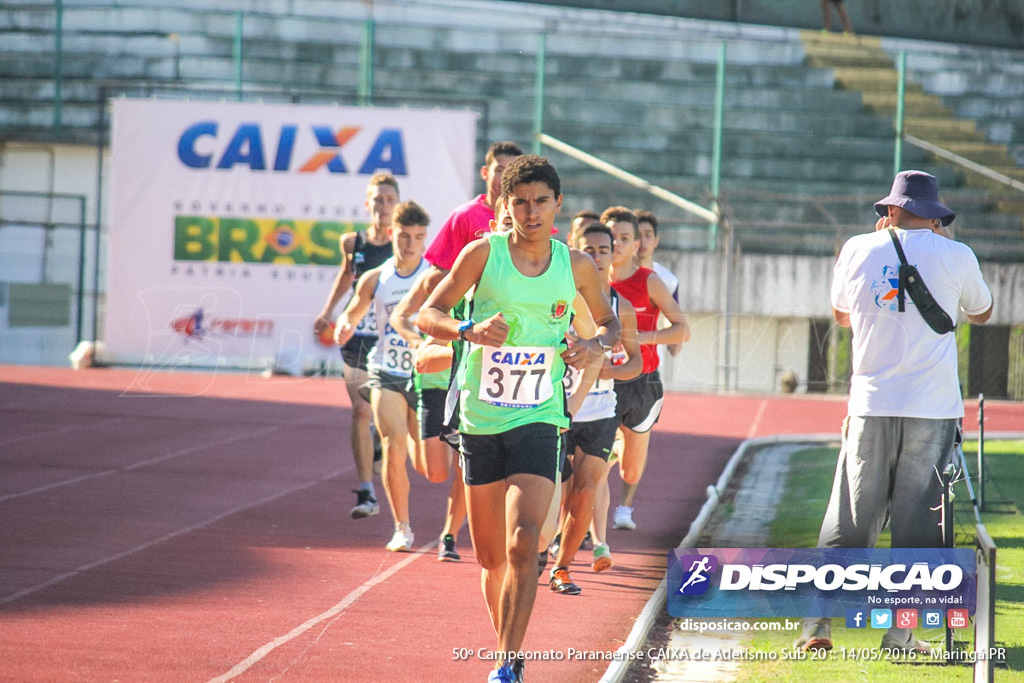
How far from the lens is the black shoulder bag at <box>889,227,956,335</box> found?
5.91 metres

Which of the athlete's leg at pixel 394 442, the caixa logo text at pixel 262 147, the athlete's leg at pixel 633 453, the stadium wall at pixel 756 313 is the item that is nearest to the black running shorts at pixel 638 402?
the athlete's leg at pixel 633 453

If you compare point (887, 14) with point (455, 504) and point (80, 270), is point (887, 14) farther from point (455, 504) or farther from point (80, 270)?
point (80, 270)

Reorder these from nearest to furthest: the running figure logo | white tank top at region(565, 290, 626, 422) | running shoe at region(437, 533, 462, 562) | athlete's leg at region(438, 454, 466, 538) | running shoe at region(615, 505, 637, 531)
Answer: the running figure logo → white tank top at region(565, 290, 626, 422) → athlete's leg at region(438, 454, 466, 538) → running shoe at region(437, 533, 462, 562) → running shoe at region(615, 505, 637, 531)

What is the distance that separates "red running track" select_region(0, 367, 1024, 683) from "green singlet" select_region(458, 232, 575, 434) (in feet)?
3.68

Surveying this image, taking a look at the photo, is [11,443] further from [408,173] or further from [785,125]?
[785,125]

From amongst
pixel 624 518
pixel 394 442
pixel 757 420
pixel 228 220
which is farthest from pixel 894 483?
pixel 228 220

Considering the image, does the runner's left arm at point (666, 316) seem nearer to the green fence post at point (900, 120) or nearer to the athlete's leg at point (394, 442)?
the athlete's leg at point (394, 442)

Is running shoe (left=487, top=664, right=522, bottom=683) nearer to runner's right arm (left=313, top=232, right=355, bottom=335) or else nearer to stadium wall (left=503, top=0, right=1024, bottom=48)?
stadium wall (left=503, top=0, right=1024, bottom=48)

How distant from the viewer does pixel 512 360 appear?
5.49 m

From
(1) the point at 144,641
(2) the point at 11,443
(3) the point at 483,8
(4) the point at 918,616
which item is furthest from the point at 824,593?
(3) the point at 483,8

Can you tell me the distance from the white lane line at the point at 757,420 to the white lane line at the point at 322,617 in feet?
26.5

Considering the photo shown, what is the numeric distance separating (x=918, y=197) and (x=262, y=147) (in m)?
16.1

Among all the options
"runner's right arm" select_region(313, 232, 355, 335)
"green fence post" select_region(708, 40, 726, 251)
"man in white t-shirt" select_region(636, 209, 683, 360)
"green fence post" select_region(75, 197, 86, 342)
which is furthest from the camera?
"green fence post" select_region(708, 40, 726, 251)

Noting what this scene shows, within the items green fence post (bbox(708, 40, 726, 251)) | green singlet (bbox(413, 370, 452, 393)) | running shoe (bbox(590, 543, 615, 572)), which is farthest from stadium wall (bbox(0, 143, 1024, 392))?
green singlet (bbox(413, 370, 452, 393))
